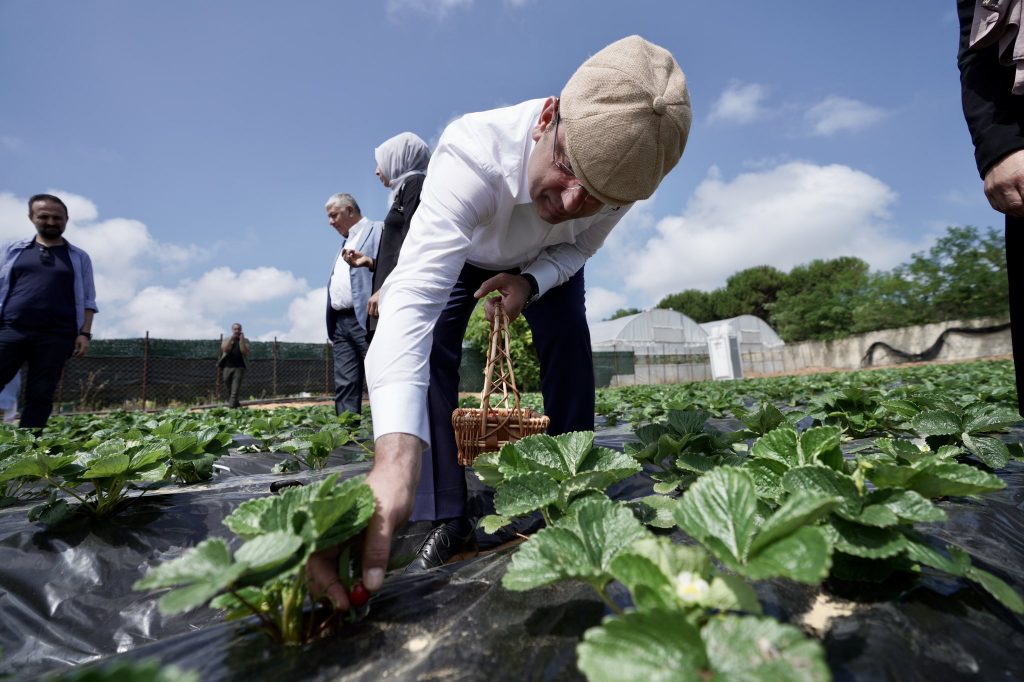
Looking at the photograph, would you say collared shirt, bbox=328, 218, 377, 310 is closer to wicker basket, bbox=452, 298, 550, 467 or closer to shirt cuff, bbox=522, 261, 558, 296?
shirt cuff, bbox=522, 261, 558, 296

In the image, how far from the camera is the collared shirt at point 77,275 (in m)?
3.58

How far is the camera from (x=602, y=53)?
4.34 ft

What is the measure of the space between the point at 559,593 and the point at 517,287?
1098 mm

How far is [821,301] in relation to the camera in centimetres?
4072

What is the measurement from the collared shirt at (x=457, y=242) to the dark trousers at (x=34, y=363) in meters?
3.55

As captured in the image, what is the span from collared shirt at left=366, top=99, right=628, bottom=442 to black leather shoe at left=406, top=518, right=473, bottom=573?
1.74 feet

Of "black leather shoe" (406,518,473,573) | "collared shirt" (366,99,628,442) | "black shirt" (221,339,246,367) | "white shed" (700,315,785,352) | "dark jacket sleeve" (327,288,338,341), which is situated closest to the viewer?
"collared shirt" (366,99,628,442)

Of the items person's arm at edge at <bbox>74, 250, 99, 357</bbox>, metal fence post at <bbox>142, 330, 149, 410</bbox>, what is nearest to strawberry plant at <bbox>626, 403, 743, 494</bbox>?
person's arm at edge at <bbox>74, 250, 99, 357</bbox>

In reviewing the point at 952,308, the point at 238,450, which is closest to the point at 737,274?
the point at 952,308

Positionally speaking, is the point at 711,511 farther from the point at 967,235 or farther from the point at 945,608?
the point at 967,235

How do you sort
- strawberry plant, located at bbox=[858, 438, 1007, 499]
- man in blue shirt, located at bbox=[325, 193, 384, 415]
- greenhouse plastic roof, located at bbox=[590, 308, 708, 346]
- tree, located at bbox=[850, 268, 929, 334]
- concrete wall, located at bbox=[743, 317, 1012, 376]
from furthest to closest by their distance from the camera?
tree, located at bbox=[850, 268, 929, 334], greenhouse plastic roof, located at bbox=[590, 308, 708, 346], concrete wall, located at bbox=[743, 317, 1012, 376], man in blue shirt, located at bbox=[325, 193, 384, 415], strawberry plant, located at bbox=[858, 438, 1007, 499]

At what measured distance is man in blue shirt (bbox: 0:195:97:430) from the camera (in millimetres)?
3545

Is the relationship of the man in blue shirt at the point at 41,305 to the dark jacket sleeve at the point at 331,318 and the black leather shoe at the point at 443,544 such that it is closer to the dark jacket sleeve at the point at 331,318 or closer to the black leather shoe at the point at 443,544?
the dark jacket sleeve at the point at 331,318

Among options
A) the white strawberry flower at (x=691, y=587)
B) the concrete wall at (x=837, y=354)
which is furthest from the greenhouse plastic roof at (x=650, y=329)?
the white strawberry flower at (x=691, y=587)
